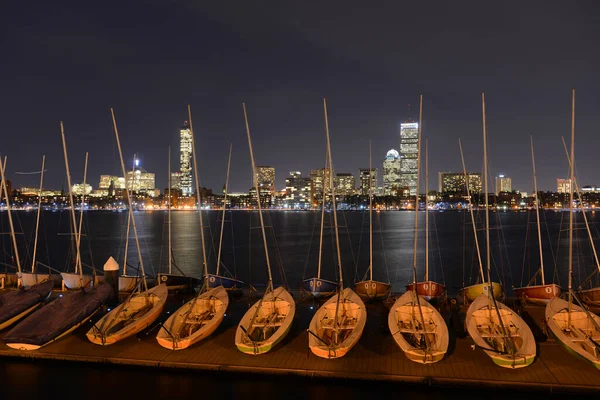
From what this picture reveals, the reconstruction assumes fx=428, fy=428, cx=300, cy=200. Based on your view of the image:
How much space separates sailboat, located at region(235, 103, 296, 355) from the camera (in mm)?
11758

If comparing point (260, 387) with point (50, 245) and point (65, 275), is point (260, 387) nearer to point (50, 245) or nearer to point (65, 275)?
point (65, 275)

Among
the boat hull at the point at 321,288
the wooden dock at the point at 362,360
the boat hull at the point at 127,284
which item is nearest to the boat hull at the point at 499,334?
the wooden dock at the point at 362,360

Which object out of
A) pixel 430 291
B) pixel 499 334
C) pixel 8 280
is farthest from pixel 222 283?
pixel 499 334

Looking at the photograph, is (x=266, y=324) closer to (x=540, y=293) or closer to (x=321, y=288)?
(x=321, y=288)

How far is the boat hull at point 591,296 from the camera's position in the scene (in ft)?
54.3

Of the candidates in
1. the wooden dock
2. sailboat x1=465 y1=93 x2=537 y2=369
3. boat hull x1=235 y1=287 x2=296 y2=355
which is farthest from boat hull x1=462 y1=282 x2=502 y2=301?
boat hull x1=235 y1=287 x2=296 y2=355

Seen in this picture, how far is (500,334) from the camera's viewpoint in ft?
39.8

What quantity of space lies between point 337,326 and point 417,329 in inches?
91.2

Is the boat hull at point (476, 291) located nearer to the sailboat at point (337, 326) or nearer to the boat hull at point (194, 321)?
the sailboat at point (337, 326)

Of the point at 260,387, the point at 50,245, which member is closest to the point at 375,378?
the point at 260,387

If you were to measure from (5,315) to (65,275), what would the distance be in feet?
18.6

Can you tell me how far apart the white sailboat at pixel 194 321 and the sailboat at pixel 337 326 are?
3.13 m

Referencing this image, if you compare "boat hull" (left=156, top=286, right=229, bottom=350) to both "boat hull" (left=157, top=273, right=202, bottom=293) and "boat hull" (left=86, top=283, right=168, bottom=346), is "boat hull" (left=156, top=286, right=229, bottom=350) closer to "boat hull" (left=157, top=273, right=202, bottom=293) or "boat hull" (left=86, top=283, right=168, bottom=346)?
"boat hull" (left=86, top=283, right=168, bottom=346)

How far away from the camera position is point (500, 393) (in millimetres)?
10625
